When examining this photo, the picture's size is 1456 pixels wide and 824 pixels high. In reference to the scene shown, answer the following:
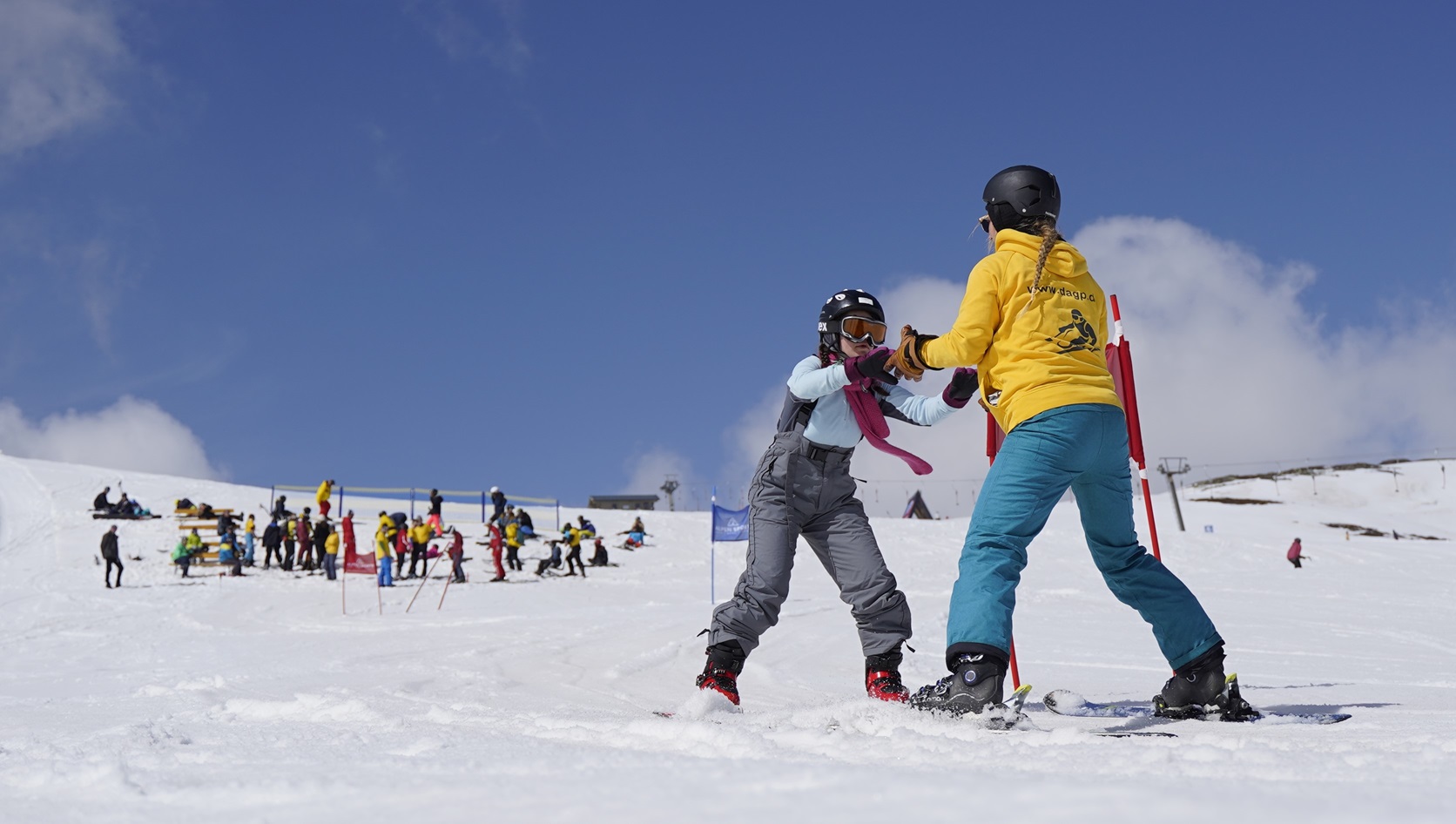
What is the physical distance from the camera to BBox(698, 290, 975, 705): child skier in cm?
390

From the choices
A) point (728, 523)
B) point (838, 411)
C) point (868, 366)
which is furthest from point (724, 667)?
point (728, 523)

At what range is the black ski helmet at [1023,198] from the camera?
3277mm

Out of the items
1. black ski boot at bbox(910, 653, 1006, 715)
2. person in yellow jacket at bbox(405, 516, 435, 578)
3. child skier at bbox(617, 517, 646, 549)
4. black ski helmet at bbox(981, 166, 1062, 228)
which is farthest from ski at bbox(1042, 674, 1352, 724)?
child skier at bbox(617, 517, 646, 549)

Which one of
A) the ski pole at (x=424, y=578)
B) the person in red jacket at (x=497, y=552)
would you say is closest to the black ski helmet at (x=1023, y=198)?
the ski pole at (x=424, y=578)

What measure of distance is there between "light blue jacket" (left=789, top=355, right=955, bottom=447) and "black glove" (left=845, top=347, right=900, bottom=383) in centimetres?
23

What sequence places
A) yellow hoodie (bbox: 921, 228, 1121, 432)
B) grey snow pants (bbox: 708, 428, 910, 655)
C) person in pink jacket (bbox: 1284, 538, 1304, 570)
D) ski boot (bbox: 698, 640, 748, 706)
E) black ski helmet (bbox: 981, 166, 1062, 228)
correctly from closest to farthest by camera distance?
yellow hoodie (bbox: 921, 228, 1121, 432) → black ski helmet (bbox: 981, 166, 1062, 228) → ski boot (bbox: 698, 640, 748, 706) → grey snow pants (bbox: 708, 428, 910, 655) → person in pink jacket (bbox: 1284, 538, 1304, 570)

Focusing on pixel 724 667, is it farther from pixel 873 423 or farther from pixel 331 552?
pixel 331 552

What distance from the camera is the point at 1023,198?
329 cm

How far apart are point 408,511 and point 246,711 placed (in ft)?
107

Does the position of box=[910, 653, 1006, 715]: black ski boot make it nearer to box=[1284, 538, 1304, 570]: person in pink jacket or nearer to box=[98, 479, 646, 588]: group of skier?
box=[98, 479, 646, 588]: group of skier

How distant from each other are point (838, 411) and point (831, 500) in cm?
39

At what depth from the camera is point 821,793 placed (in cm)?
141

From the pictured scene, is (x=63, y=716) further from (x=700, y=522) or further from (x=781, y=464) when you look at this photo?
(x=700, y=522)

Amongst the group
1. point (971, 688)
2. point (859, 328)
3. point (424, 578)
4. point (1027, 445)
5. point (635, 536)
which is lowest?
point (424, 578)
